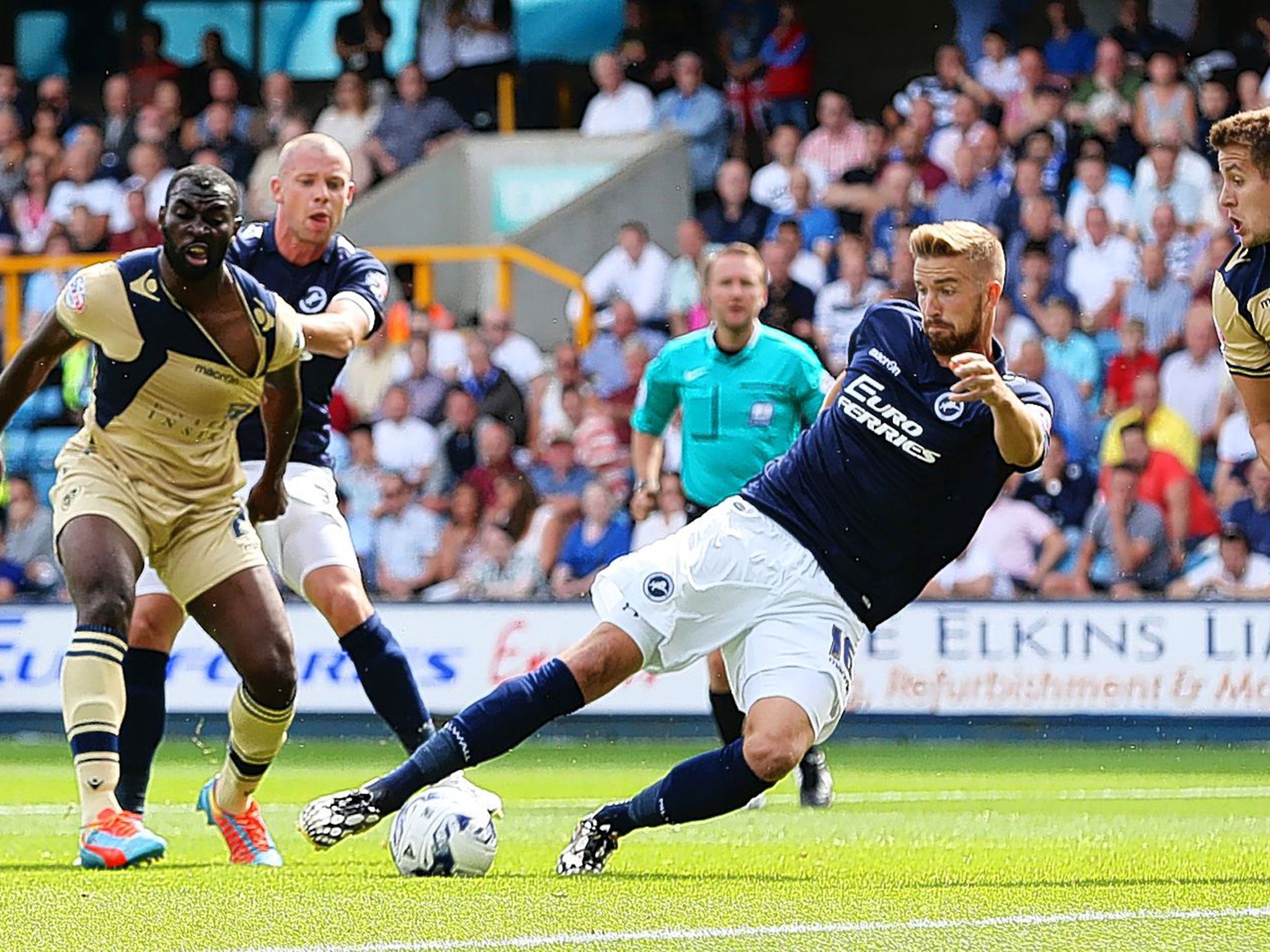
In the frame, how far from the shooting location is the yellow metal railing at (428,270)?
17.9 m

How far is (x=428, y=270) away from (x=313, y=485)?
10372mm

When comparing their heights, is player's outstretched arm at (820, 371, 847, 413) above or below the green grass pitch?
above

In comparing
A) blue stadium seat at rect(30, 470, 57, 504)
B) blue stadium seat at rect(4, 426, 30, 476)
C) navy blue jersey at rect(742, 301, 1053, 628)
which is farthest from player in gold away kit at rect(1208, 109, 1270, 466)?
blue stadium seat at rect(4, 426, 30, 476)

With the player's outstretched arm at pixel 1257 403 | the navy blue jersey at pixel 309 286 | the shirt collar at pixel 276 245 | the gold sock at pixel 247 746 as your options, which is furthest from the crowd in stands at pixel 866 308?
the gold sock at pixel 247 746

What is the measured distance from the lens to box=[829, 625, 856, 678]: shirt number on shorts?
6.48 meters

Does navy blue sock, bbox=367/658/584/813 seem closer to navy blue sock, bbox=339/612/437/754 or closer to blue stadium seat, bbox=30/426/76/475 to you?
navy blue sock, bbox=339/612/437/754

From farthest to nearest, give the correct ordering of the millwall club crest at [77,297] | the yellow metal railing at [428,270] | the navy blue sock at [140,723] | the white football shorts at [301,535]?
1. the yellow metal railing at [428,270]
2. the white football shorts at [301,535]
3. the navy blue sock at [140,723]
4. the millwall club crest at [77,297]

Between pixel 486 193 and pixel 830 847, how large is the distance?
12.9m

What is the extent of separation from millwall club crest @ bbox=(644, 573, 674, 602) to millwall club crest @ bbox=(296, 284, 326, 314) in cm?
214

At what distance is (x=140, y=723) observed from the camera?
25.6 feet

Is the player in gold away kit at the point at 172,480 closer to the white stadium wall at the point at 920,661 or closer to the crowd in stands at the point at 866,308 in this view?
the white stadium wall at the point at 920,661

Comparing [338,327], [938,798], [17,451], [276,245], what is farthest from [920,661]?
[17,451]

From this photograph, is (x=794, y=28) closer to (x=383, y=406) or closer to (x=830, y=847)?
(x=383, y=406)

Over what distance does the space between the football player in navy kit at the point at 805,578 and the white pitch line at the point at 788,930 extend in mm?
979
